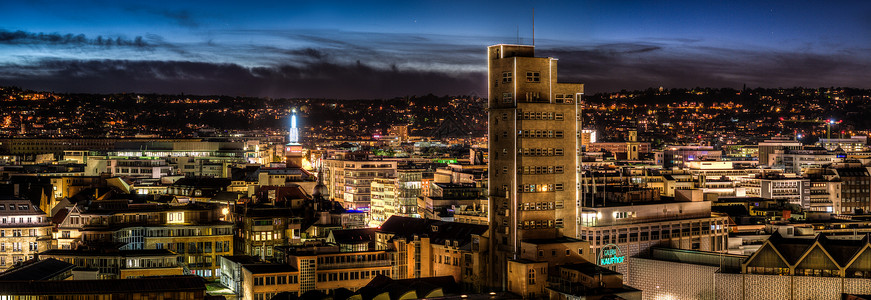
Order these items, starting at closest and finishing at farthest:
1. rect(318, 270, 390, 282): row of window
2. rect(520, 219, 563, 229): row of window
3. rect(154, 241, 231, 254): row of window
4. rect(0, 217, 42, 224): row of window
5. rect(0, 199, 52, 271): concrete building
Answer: rect(520, 219, 563, 229): row of window < rect(318, 270, 390, 282): row of window < rect(154, 241, 231, 254): row of window < rect(0, 199, 52, 271): concrete building < rect(0, 217, 42, 224): row of window

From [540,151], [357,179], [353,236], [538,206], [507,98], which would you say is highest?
[507,98]

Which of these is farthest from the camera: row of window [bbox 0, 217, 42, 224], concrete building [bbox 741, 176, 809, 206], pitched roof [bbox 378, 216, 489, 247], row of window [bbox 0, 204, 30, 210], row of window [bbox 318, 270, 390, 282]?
concrete building [bbox 741, 176, 809, 206]

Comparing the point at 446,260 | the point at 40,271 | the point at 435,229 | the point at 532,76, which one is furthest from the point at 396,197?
the point at 40,271

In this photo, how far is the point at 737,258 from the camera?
87812 millimetres

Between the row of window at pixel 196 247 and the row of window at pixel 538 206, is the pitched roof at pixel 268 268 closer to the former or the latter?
the row of window at pixel 196 247

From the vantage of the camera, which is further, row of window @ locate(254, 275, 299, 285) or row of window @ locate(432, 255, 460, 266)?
row of window @ locate(432, 255, 460, 266)

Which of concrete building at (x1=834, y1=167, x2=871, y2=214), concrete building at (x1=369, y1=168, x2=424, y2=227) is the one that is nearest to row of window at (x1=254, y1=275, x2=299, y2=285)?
concrete building at (x1=369, y1=168, x2=424, y2=227)

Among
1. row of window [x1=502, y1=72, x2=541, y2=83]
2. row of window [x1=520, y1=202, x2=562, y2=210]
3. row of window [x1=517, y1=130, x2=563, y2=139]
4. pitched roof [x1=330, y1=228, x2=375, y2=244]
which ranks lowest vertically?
pitched roof [x1=330, y1=228, x2=375, y2=244]

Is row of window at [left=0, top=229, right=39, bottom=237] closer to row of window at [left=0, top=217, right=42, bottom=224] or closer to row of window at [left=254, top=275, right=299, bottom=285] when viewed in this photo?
row of window at [left=0, top=217, right=42, bottom=224]

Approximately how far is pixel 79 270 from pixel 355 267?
22063 millimetres

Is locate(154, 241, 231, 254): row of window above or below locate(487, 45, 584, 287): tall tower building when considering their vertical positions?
below

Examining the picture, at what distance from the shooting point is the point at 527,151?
267 ft

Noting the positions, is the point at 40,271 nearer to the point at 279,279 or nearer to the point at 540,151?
the point at 279,279

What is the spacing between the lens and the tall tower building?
80.9 meters
